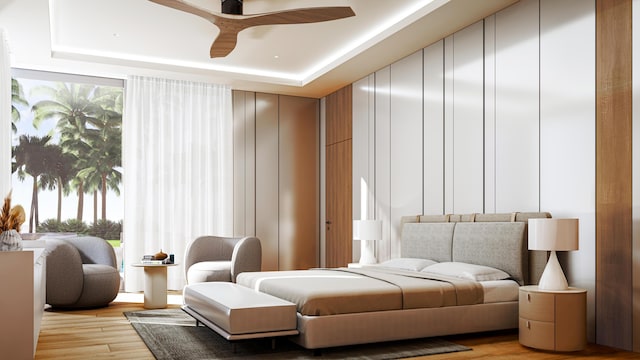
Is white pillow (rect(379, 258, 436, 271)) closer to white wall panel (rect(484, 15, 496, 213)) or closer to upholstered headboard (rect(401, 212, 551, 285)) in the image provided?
upholstered headboard (rect(401, 212, 551, 285))

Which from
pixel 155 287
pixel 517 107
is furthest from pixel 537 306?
pixel 155 287

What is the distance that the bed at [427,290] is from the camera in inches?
155

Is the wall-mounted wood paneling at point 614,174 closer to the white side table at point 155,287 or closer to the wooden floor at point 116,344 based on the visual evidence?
the wooden floor at point 116,344

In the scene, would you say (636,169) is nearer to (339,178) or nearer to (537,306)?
(537,306)

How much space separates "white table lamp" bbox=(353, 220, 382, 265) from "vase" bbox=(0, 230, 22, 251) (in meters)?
3.85

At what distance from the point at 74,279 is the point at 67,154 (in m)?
5.63

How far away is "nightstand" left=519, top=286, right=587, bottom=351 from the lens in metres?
3.96

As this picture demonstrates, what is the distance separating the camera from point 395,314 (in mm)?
4109

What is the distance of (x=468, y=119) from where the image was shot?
557 centimetres

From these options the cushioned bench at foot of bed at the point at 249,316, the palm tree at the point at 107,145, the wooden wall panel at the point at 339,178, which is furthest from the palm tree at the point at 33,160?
the cushioned bench at foot of bed at the point at 249,316

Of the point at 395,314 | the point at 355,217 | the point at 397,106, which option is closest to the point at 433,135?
the point at 397,106

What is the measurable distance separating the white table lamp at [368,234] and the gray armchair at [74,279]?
265cm

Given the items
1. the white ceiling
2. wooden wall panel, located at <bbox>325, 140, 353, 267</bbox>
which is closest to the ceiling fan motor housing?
the white ceiling

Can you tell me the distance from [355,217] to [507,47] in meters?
3.18
